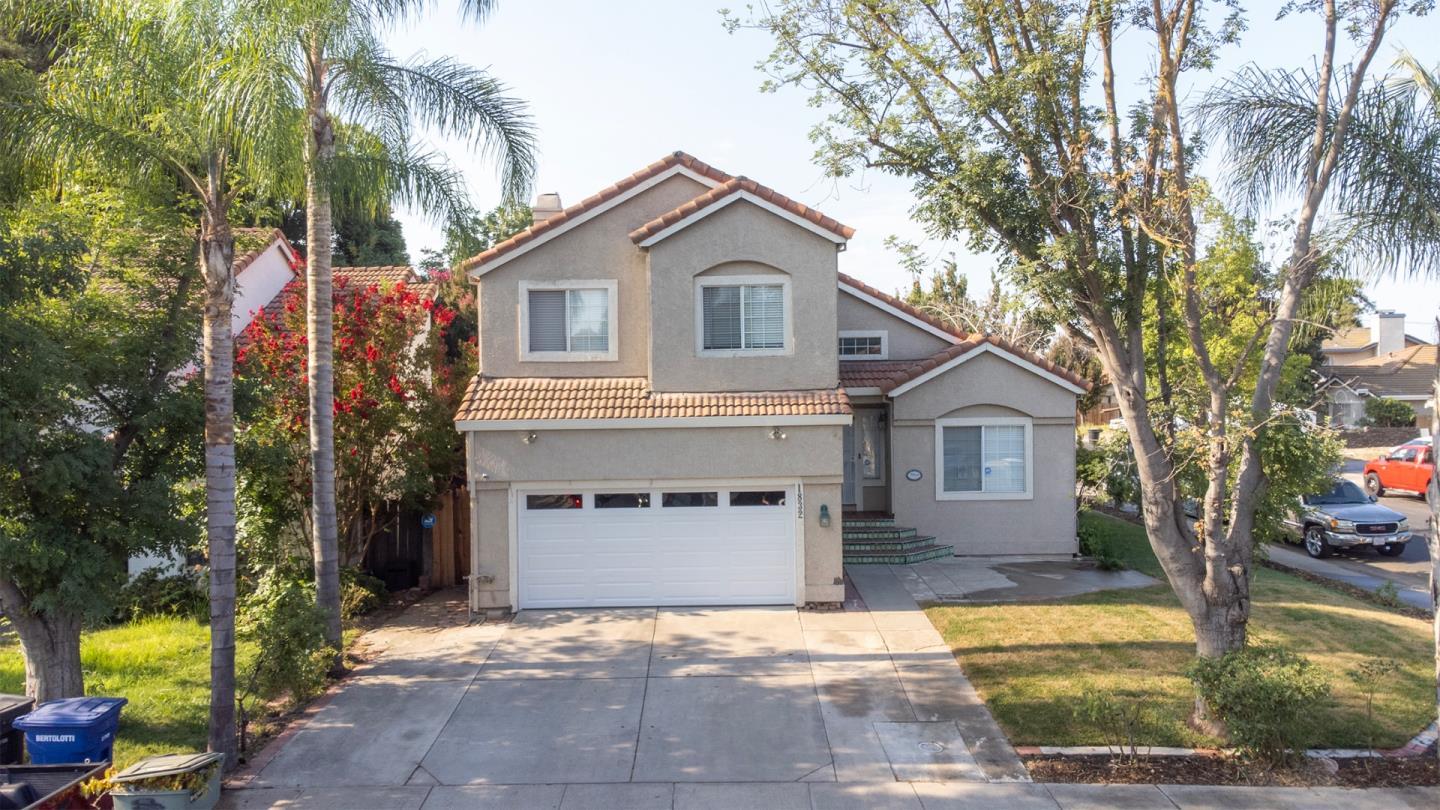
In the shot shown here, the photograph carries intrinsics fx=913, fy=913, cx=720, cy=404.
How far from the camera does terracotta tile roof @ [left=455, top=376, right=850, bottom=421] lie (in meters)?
12.9

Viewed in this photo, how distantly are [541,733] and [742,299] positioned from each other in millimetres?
7125

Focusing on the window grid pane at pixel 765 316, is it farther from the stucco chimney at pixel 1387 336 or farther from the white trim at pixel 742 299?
the stucco chimney at pixel 1387 336

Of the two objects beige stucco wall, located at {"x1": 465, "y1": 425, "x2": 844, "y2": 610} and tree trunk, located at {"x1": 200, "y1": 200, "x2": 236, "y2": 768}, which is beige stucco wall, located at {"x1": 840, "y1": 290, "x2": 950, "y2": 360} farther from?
tree trunk, located at {"x1": 200, "y1": 200, "x2": 236, "y2": 768}

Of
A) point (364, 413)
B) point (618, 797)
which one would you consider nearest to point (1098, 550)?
point (618, 797)

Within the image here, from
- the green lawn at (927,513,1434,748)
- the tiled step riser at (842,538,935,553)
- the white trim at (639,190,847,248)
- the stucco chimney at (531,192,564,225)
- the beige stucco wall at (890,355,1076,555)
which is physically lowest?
the green lawn at (927,513,1434,748)

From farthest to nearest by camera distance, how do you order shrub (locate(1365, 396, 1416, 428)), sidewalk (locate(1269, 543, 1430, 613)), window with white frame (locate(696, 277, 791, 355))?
shrub (locate(1365, 396, 1416, 428)) → sidewalk (locate(1269, 543, 1430, 613)) → window with white frame (locate(696, 277, 791, 355))

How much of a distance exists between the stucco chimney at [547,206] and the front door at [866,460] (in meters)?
7.14

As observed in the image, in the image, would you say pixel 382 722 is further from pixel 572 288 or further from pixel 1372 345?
pixel 1372 345

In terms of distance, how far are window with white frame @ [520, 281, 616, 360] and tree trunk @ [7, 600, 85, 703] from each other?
7.13m

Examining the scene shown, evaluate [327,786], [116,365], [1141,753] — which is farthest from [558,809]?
[116,365]

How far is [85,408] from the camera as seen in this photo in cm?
852

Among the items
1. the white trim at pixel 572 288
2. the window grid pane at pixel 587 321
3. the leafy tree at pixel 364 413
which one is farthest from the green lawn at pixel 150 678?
the window grid pane at pixel 587 321

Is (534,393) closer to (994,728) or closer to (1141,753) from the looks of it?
(994,728)

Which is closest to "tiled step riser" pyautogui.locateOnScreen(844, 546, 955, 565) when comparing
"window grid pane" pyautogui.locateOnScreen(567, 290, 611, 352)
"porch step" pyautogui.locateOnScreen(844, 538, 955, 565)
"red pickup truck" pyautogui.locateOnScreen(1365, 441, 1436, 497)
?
"porch step" pyautogui.locateOnScreen(844, 538, 955, 565)
